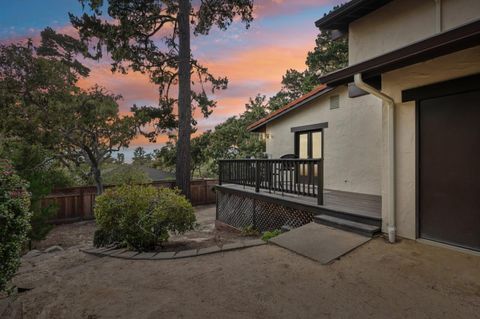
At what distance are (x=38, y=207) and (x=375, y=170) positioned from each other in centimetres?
1019

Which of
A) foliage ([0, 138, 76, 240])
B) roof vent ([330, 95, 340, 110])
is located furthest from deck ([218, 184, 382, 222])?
foliage ([0, 138, 76, 240])

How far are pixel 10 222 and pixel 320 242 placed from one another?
13.9ft

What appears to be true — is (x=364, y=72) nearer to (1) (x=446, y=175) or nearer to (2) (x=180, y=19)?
(1) (x=446, y=175)

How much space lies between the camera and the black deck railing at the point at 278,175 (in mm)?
5762

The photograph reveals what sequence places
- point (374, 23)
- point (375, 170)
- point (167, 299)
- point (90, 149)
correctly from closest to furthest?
1. point (167, 299)
2. point (374, 23)
3. point (375, 170)
4. point (90, 149)

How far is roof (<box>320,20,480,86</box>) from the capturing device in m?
2.82

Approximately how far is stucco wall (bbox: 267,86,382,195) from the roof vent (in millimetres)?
108

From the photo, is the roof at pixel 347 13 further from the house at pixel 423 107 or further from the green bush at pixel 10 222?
the green bush at pixel 10 222

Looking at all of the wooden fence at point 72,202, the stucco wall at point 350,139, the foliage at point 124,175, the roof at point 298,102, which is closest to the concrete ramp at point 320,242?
the stucco wall at point 350,139

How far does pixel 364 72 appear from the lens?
13.4 ft

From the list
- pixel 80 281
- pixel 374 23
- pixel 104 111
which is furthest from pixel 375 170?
pixel 104 111

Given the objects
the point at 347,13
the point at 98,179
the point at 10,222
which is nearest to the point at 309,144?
the point at 347,13

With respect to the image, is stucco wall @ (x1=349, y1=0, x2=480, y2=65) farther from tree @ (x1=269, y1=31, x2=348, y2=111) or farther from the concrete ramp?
tree @ (x1=269, y1=31, x2=348, y2=111)

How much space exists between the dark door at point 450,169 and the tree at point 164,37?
30.6 ft
